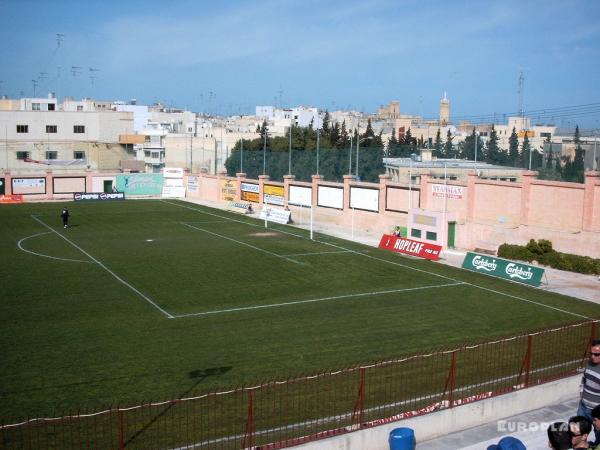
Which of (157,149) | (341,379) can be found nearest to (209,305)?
(341,379)

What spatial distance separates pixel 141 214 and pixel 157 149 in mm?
51490

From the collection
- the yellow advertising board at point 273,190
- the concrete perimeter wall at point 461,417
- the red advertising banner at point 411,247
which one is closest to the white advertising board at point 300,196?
the yellow advertising board at point 273,190

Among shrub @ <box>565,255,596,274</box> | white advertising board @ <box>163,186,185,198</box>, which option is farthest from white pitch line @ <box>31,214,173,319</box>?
white advertising board @ <box>163,186,185,198</box>

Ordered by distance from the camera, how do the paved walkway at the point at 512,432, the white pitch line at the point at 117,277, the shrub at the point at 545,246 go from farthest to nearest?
the shrub at the point at 545,246, the white pitch line at the point at 117,277, the paved walkway at the point at 512,432

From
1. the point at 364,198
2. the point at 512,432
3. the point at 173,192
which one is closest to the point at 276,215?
the point at 364,198

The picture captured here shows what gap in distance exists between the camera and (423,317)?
24.5 metres

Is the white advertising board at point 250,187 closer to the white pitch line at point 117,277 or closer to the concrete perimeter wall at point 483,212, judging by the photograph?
the concrete perimeter wall at point 483,212

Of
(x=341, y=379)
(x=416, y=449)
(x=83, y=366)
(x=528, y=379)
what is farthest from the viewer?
(x=83, y=366)

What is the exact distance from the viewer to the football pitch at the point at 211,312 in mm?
17812

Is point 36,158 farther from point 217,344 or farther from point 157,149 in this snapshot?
point 217,344

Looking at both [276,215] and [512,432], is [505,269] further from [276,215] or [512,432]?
[276,215]

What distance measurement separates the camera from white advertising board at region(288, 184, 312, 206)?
2035 inches

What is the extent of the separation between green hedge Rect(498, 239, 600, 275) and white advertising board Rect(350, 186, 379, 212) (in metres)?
11.1

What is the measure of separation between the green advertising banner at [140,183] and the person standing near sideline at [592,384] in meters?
60.9
